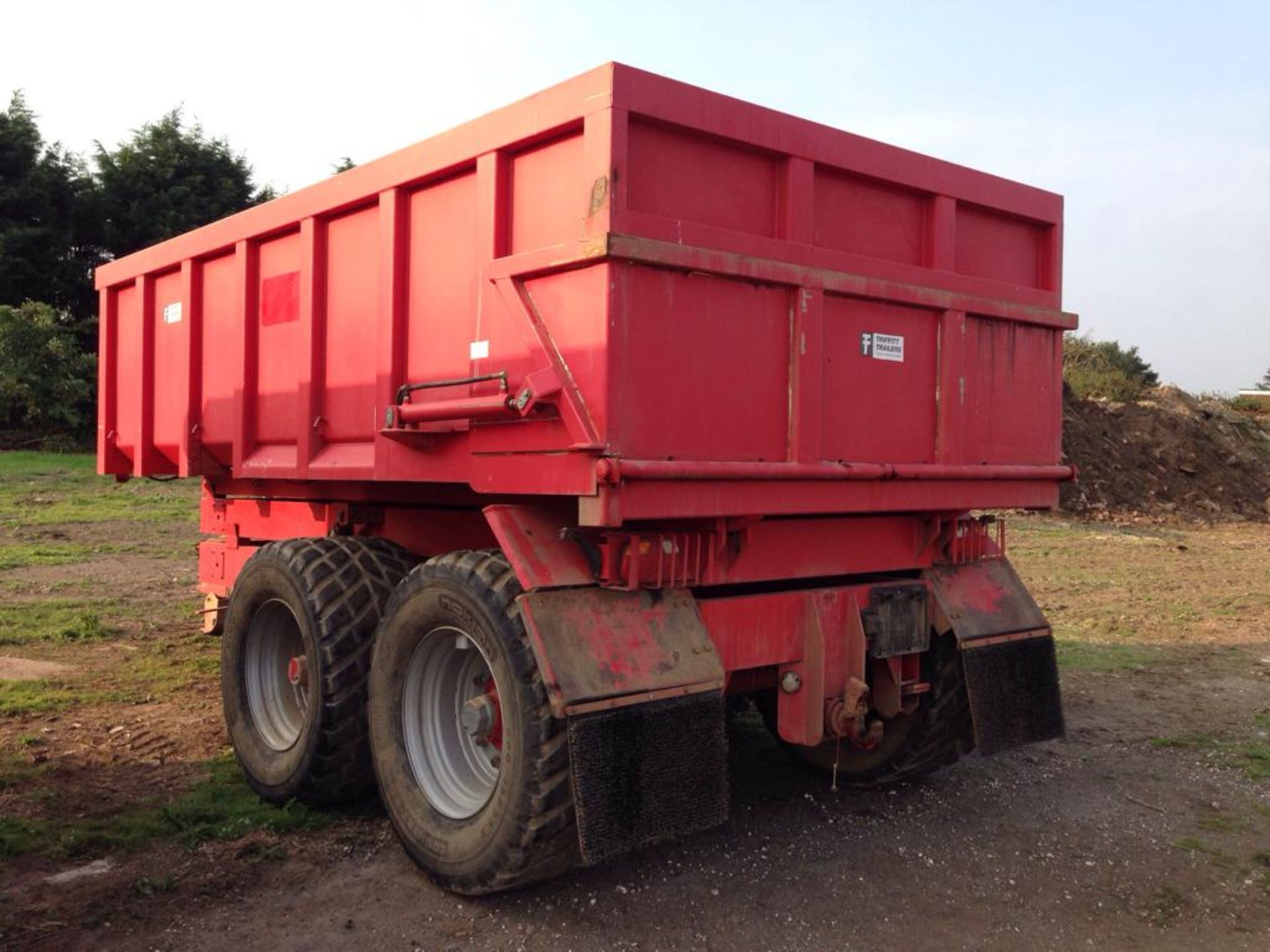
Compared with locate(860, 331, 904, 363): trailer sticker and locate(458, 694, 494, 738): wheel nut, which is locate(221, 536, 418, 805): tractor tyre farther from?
locate(860, 331, 904, 363): trailer sticker

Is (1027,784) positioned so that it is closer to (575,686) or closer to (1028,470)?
(1028,470)

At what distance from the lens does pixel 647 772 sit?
3.52 meters

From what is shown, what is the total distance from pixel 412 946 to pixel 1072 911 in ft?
7.13

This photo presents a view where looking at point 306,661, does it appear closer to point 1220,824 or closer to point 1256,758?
point 1220,824

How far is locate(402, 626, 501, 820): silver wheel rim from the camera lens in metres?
4.08

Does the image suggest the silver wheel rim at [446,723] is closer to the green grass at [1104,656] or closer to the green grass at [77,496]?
the green grass at [1104,656]

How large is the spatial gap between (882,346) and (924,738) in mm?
1732

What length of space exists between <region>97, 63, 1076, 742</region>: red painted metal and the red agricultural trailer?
14 millimetres

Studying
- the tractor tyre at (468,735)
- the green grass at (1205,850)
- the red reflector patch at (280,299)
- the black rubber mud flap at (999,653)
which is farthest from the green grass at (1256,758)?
the red reflector patch at (280,299)

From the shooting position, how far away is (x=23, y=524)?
1355cm

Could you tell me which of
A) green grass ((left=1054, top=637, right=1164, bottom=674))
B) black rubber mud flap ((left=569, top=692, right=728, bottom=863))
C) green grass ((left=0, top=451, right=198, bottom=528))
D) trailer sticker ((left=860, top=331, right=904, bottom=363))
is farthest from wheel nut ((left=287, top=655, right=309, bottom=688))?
green grass ((left=0, top=451, right=198, bottom=528))

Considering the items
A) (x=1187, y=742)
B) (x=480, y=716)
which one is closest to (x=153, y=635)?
(x=480, y=716)

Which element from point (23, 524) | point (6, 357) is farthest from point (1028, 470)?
point (6, 357)

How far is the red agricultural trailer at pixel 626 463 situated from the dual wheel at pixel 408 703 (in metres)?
0.01
